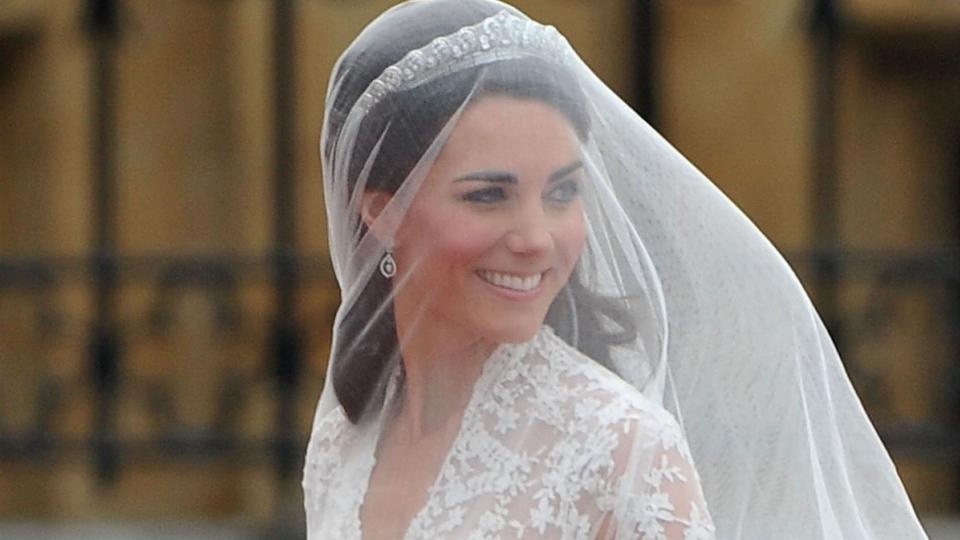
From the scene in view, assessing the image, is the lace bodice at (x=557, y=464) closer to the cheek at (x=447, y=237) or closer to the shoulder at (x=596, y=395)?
the shoulder at (x=596, y=395)

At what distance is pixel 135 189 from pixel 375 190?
204 inches

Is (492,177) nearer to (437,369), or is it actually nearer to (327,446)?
(437,369)

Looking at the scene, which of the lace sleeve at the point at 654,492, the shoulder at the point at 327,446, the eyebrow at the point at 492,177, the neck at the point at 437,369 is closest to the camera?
the lace sleeve at the point at 654,492

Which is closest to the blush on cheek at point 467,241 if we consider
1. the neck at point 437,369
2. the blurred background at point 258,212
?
the neck at point 437,369

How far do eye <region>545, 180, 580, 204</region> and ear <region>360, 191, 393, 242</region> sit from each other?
18 cm

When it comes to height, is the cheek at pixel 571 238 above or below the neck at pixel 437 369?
above

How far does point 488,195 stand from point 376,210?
0.19 m

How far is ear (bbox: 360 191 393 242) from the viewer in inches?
95.3

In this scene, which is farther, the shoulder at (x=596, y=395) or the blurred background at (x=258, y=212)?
the blurred background at (x=258, y=212)

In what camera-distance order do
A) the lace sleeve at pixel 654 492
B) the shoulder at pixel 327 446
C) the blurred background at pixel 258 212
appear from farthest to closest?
the blurred background at pixel 258 212 < the shoulder at pixel 327 446 < the lace sleeve at pixel 654 492

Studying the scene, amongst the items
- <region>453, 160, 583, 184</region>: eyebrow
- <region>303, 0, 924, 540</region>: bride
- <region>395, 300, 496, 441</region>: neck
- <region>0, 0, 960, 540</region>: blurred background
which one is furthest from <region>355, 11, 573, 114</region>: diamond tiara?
<region>0, 0, 960, 540</region>: blurred background

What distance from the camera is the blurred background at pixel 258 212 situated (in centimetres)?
725

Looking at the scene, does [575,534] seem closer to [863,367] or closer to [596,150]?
[596,150]

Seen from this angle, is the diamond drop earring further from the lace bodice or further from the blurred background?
the blurred background
